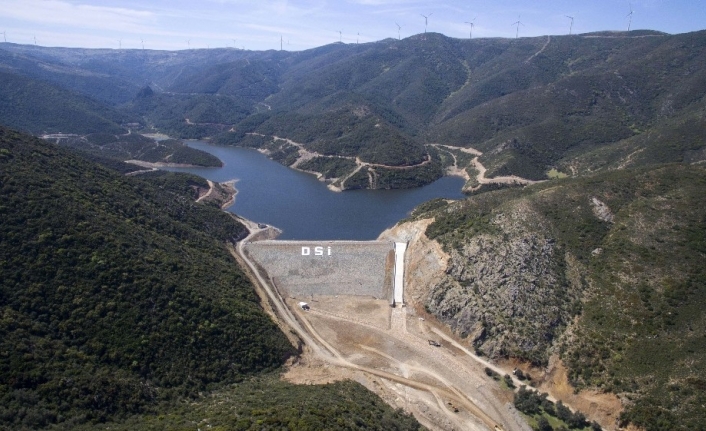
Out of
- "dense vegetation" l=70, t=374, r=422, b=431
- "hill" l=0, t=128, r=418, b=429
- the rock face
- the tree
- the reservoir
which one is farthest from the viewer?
the reservoir

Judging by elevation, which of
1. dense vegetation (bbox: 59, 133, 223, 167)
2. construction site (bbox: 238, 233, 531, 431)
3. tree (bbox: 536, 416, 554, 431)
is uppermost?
dense vegetation (bbox: 59, 133, 223, 167)

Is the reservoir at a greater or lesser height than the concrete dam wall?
greater

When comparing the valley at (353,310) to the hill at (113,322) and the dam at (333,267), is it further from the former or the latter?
the dam at (333,267)

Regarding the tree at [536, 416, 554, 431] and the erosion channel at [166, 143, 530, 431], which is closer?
the tree at [536, 416, 554, 431]

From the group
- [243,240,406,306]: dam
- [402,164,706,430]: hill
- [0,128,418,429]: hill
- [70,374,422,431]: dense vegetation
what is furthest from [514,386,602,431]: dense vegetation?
[243,240,406,306]: dam

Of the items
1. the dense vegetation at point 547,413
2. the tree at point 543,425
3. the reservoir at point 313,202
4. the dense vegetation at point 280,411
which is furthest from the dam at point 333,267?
the tree at point 543,425

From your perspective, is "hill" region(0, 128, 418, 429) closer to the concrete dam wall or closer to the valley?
the valley

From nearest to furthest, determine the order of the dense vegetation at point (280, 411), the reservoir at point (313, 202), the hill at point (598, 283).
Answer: the dense vegetation at point (280, 411)
the hill at point (598, 283)
the reservoir at point (313, 202)

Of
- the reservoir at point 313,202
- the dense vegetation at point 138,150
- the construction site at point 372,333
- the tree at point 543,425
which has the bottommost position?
the tree at point 543,425
